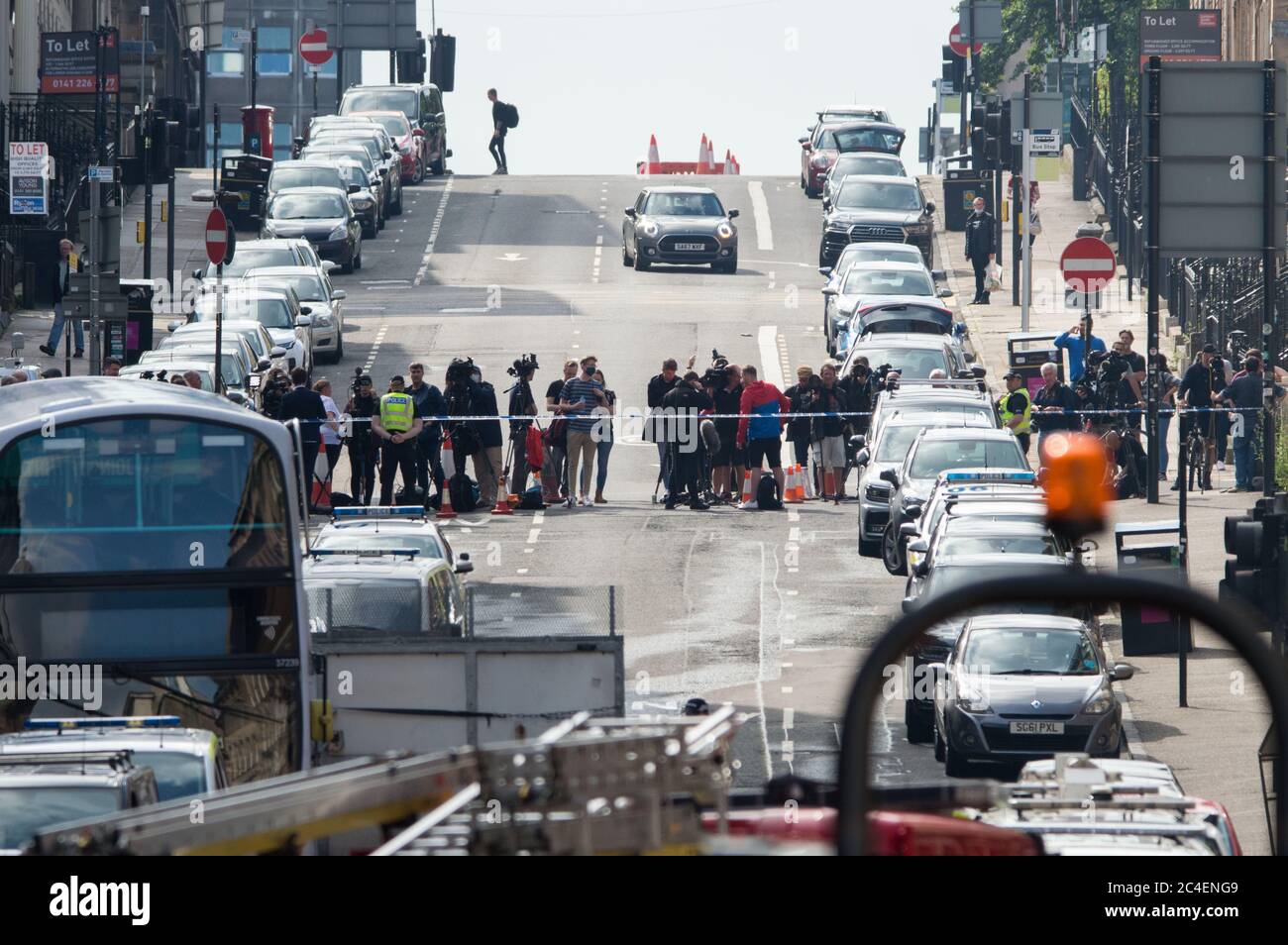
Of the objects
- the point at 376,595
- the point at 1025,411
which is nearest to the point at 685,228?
the point at 1025,411

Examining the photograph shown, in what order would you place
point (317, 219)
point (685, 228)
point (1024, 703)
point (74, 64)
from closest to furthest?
1. point (1024, 703)
2. point (317, 219)
3. point (74, 64)
4. point (685, 228)

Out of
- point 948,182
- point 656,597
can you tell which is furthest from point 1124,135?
point 656,597

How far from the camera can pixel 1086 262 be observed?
104 feet

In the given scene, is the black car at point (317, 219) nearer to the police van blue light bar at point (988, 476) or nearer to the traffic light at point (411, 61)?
the police van blue light bar at point (988, 476)

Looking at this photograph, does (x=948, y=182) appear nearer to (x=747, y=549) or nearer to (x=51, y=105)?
→ (x=51, y=105)

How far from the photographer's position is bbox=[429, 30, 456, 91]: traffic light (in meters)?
83.6

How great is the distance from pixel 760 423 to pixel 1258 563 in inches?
496

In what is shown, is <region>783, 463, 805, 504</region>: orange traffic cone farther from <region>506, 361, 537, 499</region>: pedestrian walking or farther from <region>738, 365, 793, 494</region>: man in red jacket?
<region>506, 361, 537, 499</region>: pedestrian walking

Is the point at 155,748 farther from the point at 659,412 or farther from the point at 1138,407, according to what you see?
the point at 1138,407

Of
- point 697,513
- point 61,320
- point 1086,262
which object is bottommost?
point 697,513

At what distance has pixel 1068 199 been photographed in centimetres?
6319

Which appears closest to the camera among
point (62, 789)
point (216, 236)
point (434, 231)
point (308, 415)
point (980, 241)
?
point (62, 789)

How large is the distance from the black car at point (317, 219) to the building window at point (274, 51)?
8465 cm

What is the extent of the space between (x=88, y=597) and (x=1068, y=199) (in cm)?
5125
